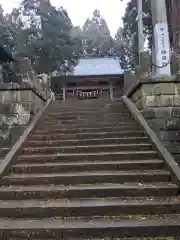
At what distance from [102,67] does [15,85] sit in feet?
55.6

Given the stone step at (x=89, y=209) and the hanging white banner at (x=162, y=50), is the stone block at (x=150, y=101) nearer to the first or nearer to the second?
the hanging white banner at (x=162, y=50)

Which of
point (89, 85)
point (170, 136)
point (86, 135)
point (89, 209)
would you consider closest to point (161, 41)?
point (170, 136)

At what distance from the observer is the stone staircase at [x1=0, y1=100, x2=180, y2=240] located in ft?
12.0

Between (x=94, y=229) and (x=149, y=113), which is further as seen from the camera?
(x=149, y=113)

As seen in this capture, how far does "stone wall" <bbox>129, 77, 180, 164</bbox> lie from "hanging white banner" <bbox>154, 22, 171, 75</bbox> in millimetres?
2660

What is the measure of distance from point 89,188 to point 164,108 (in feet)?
10.9

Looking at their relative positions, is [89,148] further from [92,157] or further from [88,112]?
[88,112]

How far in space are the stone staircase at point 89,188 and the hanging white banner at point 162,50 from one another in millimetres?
3304

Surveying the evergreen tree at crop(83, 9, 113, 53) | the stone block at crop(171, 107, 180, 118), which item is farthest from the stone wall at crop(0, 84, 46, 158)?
the evergreen tree at crop(83, 9, 113, 53)

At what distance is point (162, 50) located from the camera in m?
10.3

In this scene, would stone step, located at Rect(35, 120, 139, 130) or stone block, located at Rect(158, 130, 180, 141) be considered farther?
stone step, located at Rect(35, 120, 139, 130)

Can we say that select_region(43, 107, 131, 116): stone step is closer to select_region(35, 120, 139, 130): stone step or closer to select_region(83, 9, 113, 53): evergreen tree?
select_region(35, 120, 139, 130): stone step

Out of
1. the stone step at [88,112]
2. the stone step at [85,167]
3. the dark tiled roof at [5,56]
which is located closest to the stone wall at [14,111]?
the stone step at [88,112]

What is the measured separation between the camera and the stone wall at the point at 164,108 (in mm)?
6999
